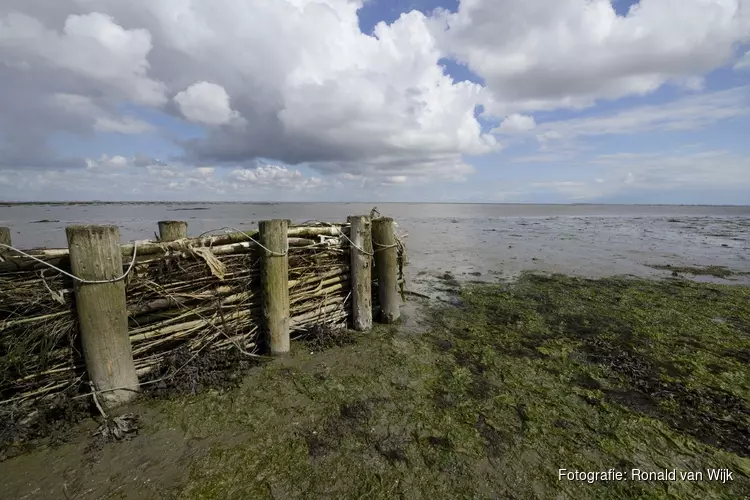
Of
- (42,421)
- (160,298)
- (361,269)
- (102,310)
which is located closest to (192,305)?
(160,298)

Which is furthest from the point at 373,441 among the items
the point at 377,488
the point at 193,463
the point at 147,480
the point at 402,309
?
the point at 402,309

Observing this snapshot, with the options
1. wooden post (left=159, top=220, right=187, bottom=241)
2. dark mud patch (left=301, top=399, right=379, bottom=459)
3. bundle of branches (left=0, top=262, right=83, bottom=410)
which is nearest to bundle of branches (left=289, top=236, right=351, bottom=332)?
wooden post (left=159, top=220, right=187, bottom=241)

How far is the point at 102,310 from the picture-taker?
3.43 meters

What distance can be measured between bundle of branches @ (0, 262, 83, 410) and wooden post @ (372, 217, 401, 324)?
417cm

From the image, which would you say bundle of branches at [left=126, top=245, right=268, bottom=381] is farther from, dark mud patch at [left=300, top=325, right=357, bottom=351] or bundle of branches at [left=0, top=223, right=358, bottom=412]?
dark mud patch at [left=300, top=325, right=357, bottom=351]

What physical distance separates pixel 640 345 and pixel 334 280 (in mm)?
5147

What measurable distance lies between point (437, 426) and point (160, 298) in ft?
11.4

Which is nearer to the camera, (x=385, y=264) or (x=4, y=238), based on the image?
(x=4, y=238)

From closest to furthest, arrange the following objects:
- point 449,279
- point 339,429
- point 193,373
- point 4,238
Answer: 1. point 339,429
2. point 4,238
3. point 193,373
4. point 449,279

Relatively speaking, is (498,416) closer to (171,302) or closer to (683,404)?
(683,404)

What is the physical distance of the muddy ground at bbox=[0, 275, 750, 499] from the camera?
2.81 m

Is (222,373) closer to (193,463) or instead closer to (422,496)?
(193,463)

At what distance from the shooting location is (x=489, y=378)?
447 centimetres

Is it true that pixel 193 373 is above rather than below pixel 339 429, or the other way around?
above
